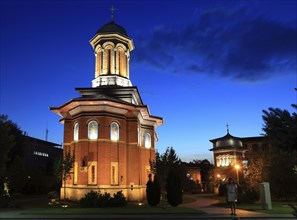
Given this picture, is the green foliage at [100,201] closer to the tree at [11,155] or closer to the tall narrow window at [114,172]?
the tall narrow window at [114,172]

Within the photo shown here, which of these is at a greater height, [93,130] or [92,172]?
[93,130]

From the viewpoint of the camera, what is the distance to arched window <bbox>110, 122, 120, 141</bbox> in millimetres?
31022

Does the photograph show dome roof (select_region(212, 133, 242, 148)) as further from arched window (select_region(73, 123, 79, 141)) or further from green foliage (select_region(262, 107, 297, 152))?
green foliage (select_region(262, 107, 297, 152))

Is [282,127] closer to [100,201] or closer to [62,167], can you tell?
[100,201]

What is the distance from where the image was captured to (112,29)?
3725cm

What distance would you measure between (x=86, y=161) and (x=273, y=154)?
20.0m

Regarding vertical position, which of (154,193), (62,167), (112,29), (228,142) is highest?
(112,29)

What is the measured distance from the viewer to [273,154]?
34750 millimetres

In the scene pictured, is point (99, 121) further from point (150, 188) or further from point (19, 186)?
point (19, 186)

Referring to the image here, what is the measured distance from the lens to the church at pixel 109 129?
96.6 ft

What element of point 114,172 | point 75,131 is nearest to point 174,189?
point 114,172

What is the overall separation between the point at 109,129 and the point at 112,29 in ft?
42.7

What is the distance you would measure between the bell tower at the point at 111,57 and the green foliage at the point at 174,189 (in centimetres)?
1461

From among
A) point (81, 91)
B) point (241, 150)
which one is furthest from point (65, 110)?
point (241, 150)
